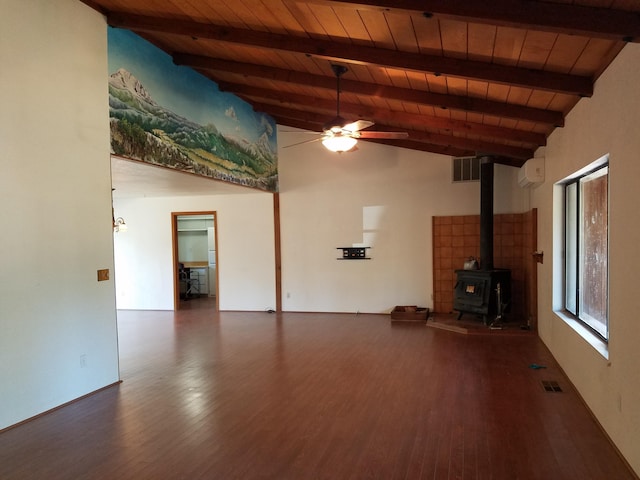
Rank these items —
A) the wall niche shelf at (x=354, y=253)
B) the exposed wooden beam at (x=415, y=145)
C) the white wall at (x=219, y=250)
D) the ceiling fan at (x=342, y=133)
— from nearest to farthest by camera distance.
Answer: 1. the ceiling fan at (x=342, y=133)
2. the exposed wooden beam at (x=415, y=145)
3. the wall niche shelf at (x=354, y=253)
4. the white wall at (x=219, y=250)

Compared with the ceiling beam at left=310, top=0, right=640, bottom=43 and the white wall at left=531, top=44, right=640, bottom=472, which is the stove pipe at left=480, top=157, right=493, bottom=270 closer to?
the white wall at left=531, top=44, right=640, bottom=472

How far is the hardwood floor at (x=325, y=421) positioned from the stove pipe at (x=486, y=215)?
1547 mm

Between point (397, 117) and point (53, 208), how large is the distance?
399 cm

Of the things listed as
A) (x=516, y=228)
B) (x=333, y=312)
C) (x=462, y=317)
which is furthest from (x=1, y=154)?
(x=516, y=228)

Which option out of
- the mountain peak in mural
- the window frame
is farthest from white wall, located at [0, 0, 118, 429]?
the window frame

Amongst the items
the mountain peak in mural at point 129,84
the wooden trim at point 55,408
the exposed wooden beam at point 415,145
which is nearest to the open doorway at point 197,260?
the exposed wooden beam at point 415,145

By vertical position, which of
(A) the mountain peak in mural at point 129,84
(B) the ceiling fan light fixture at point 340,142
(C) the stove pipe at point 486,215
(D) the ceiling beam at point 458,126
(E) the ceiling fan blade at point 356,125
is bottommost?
(C) the stove pipe at point 486,215

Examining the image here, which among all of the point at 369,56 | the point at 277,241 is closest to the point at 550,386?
the point at 369,56

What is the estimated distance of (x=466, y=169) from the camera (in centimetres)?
737

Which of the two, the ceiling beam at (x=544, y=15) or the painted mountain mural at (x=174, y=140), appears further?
the painted mountain mural at (x=174, y=140)

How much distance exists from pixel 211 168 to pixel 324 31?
289cm

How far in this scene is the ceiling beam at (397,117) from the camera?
5.08 metres

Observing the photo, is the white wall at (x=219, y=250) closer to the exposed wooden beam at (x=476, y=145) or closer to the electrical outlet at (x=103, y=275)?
the exposed wooden beam at (x=476, y=145)

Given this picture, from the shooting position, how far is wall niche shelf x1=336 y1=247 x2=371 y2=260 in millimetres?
7828
